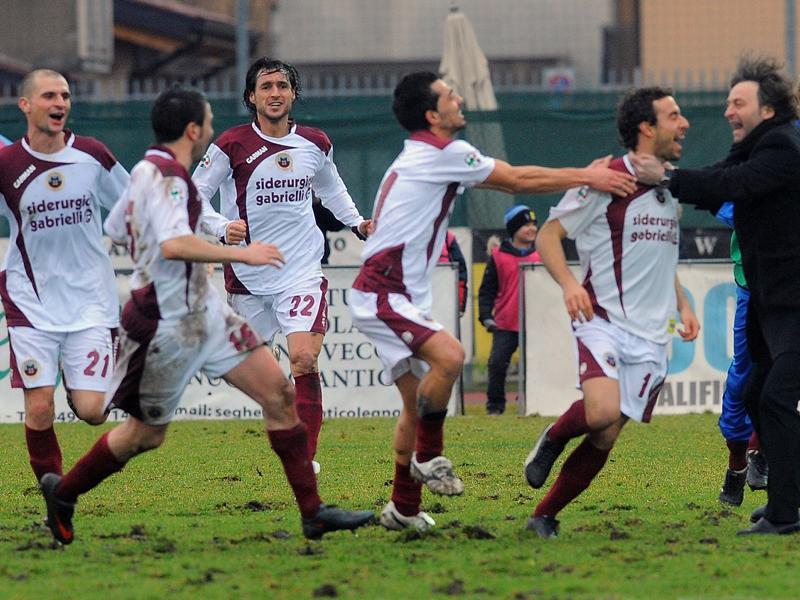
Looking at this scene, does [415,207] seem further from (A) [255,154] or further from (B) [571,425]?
(A) [255,154]

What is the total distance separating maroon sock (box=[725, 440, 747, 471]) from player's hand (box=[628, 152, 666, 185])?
7.13 ft

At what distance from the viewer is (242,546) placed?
294 inches

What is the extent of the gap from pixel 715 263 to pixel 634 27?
18.4 m

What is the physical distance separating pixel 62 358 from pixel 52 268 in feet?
1.52

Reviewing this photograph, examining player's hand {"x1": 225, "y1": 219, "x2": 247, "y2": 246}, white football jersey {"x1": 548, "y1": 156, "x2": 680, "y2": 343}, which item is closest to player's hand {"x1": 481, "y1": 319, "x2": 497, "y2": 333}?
player's hand {"x1": 225, "y1": 219, "x2": 247, "y2": 246}

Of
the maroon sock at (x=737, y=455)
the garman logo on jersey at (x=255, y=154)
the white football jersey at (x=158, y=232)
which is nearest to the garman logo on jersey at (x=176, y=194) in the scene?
the white football jersey at (x=158, y=232)

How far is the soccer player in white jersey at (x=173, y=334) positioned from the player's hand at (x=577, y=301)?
4.31 feet

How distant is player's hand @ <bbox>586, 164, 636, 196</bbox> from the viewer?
24.2 feet

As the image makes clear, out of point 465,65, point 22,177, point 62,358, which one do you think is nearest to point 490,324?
point 465,65

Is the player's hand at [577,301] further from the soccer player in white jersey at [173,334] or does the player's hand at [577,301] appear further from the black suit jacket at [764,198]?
the soccer player in white jersey at [173,334]

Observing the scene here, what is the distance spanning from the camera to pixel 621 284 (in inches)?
295

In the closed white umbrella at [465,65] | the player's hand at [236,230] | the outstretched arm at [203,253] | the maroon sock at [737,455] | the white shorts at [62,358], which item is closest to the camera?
the outstretched arm at [203,253]

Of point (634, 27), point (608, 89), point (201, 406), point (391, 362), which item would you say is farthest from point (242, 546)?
point (634, 27)

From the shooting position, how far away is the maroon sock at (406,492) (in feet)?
25.5
